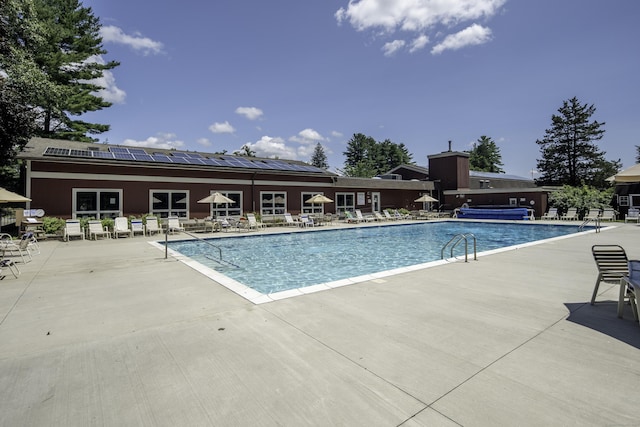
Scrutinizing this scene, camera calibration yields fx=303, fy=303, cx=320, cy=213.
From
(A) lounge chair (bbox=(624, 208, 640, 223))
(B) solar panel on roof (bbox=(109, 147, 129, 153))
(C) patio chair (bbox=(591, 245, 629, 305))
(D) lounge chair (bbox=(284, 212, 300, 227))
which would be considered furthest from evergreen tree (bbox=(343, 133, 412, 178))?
(C) patio chair (bbox=(591, 245, 629, 305))

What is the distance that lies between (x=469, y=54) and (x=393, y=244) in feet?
36.7

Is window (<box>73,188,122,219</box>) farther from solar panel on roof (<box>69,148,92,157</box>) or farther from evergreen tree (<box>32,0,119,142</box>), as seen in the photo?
evergreen tree (<box>32,0,119,142</box>)

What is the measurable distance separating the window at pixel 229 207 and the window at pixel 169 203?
1.68 meters

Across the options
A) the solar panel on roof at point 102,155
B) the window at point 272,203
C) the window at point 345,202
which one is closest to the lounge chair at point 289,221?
the window at point 272,203

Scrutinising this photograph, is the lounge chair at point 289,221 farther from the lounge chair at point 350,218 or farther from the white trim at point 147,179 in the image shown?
the lounge chair at point 350,218

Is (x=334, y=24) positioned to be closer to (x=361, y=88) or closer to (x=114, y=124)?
(x=361, y=88)

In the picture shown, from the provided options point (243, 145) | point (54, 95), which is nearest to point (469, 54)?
point (54, 95)

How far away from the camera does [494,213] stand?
24656 millimetres

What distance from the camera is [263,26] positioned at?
15328 mm

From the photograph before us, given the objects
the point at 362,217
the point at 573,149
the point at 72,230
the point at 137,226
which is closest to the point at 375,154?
the point at 573,149

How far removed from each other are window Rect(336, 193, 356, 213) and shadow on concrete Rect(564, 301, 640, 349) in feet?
67.1

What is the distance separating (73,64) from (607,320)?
3428cm

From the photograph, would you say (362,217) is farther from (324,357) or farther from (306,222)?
(324,357)

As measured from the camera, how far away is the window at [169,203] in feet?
55.4
